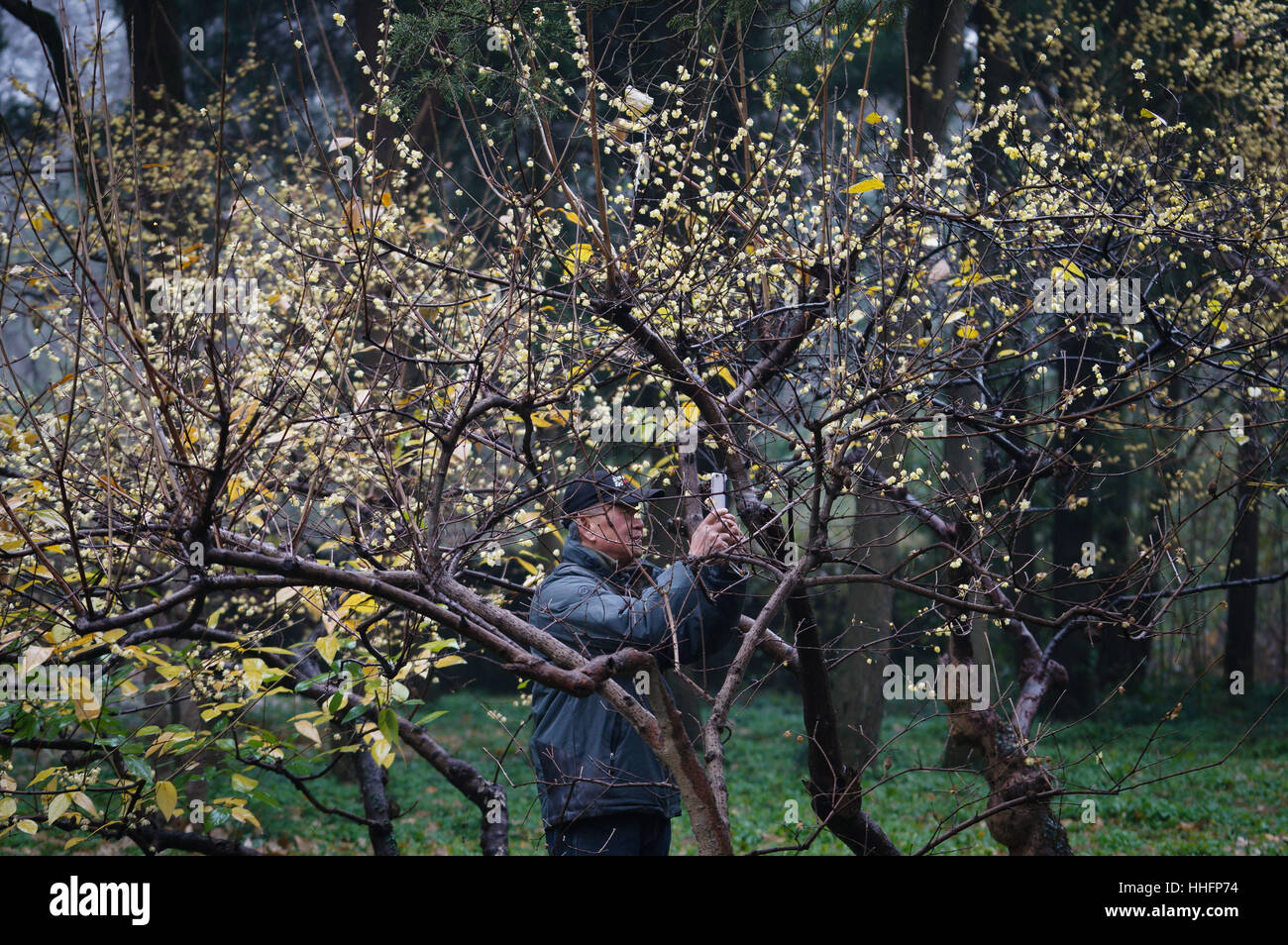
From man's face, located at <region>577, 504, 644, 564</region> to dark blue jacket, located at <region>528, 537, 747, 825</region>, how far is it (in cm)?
5

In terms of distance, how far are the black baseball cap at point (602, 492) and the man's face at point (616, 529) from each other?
0.04 metres

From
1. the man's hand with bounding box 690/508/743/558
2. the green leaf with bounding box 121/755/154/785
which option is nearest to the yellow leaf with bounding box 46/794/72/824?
the green leaf with bounding box 121/755/154/785

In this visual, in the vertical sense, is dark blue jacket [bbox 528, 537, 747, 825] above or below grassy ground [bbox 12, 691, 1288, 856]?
above

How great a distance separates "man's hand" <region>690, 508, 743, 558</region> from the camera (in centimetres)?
275

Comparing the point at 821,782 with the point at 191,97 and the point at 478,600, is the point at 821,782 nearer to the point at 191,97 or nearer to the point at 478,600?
the point at 478,600

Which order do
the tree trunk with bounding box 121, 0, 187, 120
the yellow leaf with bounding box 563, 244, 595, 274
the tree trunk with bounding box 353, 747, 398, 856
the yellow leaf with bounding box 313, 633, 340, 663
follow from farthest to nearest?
the tree trunk with bounding box 121, 0, 187, 120, the tree trunk with bounding box 353, 747, 398, 856, the yellow leaf with bounding box 563, 244, 595, 274, the yellow leaf with bounding box 313, 633, 340, 663

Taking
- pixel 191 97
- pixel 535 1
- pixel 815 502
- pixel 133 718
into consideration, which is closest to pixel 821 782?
pixel 815 502

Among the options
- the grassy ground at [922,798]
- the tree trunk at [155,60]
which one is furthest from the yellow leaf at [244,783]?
the tree trunk at [155,60]

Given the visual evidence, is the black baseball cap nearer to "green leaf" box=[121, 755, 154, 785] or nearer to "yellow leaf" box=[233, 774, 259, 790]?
"yellow leaf" box=[233, 774, 259, 790]

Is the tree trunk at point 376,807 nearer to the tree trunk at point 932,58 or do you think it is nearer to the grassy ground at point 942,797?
the grassy ground at point 942,797

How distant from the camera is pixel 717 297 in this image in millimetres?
3385

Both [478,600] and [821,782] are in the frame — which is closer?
[478,600]

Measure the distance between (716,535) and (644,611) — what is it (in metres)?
0.30
